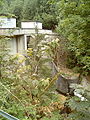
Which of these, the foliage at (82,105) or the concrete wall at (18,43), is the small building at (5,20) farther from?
the foliage at (82,105)

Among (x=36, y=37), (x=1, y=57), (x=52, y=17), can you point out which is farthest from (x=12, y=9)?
(x=1, y=57)

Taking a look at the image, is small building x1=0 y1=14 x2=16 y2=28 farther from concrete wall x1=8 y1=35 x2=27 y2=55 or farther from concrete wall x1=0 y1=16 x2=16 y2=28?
concrete wall x1=8 y1=35 x2=27 y2=55

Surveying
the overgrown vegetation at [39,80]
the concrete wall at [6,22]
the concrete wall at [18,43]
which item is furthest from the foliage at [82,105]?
the concrete wall at [18,43]

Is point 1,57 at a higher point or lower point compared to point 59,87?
higher

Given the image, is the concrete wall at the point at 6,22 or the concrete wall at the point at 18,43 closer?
the concrete wall at the point at 6,22

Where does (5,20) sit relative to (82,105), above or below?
above

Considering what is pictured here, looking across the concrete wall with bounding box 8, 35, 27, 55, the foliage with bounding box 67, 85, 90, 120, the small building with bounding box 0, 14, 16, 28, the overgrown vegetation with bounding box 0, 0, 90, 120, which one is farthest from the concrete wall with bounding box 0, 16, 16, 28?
the foliage with bounding box 67, 85, 90, 120

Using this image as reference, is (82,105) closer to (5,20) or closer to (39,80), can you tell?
(39,80)

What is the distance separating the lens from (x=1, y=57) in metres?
4.57

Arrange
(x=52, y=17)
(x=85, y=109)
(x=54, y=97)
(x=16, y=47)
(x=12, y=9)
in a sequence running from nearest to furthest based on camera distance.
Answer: (x=85, y=109)
(x=54, y=97)
(x=16, y=47)
(x=52, y=17)
(x=12, y=9)

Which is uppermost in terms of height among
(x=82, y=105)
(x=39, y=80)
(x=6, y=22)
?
(x=6, y=22)

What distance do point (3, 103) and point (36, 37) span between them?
110 inches

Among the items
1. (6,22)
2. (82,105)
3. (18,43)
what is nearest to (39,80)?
(82,105)

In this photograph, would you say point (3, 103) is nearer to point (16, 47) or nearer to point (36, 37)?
point (36, 37)
